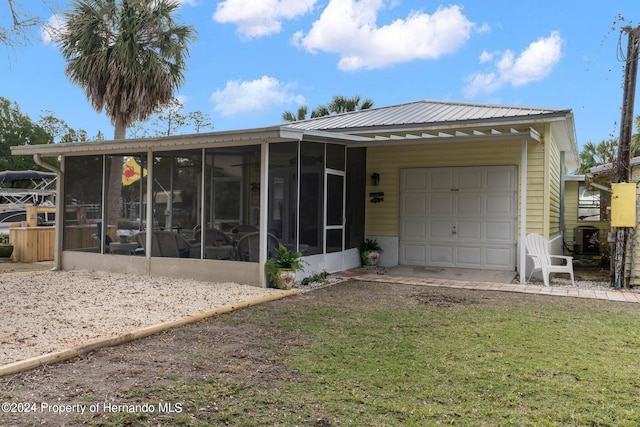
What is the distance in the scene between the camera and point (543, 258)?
8.22 metres

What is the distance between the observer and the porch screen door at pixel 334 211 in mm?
8812

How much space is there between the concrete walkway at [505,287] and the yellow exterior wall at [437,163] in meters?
1.40

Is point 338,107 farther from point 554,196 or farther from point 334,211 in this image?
point 334,211

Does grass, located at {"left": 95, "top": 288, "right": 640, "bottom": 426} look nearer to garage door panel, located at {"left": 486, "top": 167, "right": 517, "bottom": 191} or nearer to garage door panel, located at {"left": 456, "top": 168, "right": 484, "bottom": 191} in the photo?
garage door panel, located at {"left": 486, "top": 167, "right": 517, "bottom": 191}

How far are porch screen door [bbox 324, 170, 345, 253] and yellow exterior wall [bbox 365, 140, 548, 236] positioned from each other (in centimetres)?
131

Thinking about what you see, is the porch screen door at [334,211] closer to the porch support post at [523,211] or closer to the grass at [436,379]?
the porch support post at [523,211]

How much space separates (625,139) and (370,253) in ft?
16.4

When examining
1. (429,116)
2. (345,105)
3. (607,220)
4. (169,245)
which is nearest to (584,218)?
(607,220)

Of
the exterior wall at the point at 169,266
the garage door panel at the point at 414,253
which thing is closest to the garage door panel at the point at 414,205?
the garage door panel at the point at 414,253

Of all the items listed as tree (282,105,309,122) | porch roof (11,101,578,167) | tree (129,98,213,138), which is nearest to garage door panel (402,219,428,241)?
porch roof (11,101,578,167)

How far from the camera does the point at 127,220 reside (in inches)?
355

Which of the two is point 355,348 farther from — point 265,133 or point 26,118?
point 26,118

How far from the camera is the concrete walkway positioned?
7230 millimetres

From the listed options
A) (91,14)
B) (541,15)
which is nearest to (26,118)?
(91,14)
